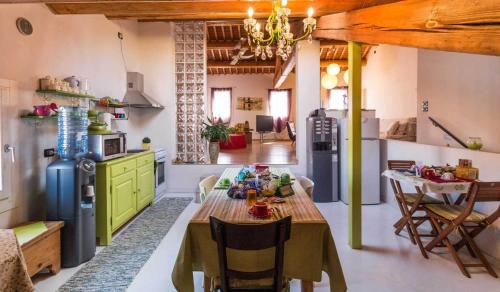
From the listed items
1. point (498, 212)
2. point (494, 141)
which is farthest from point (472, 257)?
point (494, 141)

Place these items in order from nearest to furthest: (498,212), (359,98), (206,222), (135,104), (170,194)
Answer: (206,222)
(498,212)
(359,98)
(135,104)
(170,194)

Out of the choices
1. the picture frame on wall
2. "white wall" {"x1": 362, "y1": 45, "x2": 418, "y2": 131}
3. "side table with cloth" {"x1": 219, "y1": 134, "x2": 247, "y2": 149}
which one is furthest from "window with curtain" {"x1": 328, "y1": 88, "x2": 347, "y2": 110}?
"side table with cloth" {"x1": 219, "y1": 134, "x2": 247, "y2": 149}

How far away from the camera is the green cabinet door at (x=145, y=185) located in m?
4.65

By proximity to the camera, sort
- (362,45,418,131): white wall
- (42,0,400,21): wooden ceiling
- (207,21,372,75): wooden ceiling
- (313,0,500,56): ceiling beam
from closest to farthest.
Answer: (313,0,500,56): ceiling beam → (42,0,400,21): wooden ceiling → (362,45,418,131): white wall → (207,21,372,75): wooden ceiling

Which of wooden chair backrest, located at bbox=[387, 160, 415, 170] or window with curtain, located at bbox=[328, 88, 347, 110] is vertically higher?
window with curtain, located at bbox=[328, 88, 347, 110]

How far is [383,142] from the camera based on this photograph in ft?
18.6

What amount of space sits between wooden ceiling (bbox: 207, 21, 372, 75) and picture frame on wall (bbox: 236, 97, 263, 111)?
3.68 feet

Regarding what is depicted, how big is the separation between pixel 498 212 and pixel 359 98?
5.46ft

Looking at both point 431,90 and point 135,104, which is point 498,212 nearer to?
point 431,90

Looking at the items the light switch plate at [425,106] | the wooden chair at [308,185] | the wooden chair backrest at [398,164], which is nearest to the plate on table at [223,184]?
the wooden chair at [308,185]

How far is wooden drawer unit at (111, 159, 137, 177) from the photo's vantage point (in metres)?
3.78

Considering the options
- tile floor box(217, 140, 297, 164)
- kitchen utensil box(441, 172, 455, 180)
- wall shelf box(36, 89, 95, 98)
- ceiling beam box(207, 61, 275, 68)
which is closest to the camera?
kitchen utensil box(441, 172, 455, 180)

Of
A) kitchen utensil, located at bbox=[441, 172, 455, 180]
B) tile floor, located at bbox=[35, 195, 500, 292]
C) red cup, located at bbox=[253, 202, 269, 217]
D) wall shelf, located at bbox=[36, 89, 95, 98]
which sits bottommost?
tile floor, located at bbox=[35, 195, 500, 292]

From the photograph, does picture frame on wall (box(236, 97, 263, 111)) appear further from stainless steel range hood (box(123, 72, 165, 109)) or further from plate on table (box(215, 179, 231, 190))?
plate on table (box(215, 179, 231, 190))
